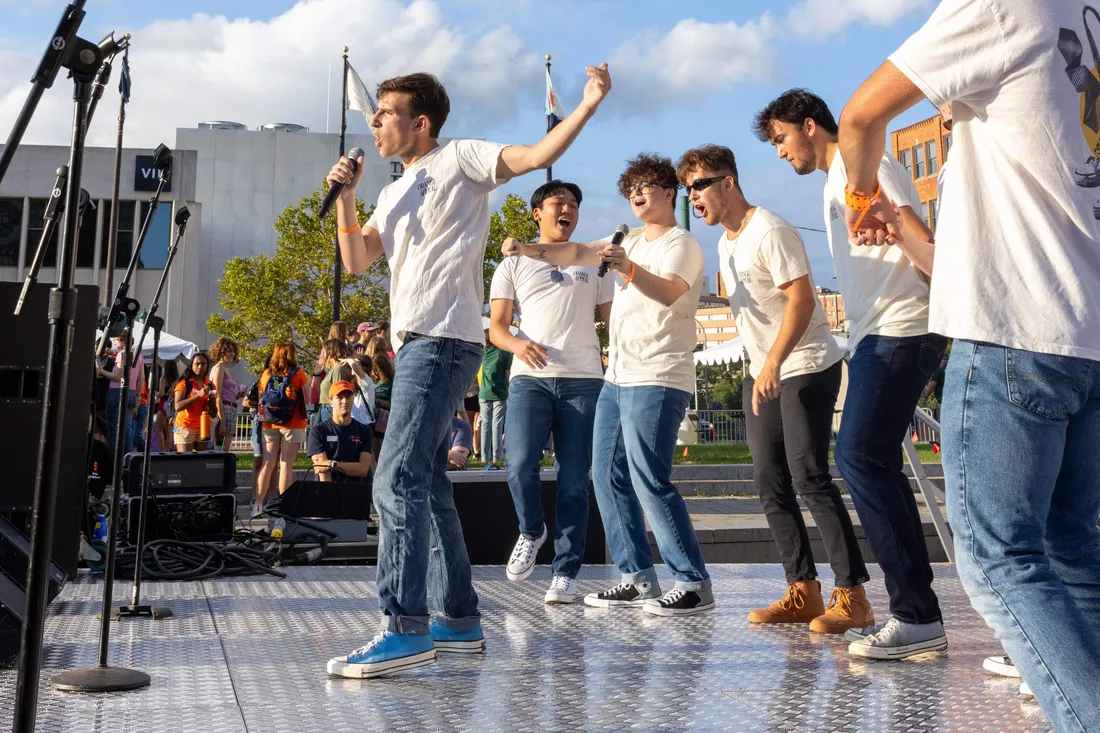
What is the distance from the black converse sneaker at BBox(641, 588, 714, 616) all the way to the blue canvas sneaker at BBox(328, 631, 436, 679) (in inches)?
62.4

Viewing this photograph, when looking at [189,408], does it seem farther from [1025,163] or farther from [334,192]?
[1025,163]

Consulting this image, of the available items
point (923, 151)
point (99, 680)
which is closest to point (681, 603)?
point (99, 680)

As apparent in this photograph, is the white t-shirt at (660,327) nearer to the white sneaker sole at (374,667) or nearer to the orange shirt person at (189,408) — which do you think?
the white sneaker sole at (374,667)

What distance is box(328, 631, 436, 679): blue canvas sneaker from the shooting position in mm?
3500

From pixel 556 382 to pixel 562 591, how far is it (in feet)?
3.44

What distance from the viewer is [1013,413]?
198 cm

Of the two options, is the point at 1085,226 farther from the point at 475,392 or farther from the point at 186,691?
the point at 475,392

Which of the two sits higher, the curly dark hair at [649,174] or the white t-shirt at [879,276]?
the curly dark hair at [649,174]

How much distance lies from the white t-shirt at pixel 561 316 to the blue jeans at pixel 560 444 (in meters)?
0.07

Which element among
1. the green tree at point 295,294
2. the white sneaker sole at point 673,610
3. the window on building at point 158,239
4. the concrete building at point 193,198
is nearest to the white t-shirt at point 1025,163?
the white sneaker sole at point 673,610

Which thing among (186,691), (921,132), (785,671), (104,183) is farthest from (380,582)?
(921,132)

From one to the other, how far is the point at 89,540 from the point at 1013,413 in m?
5.69

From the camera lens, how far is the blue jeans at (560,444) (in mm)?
5504

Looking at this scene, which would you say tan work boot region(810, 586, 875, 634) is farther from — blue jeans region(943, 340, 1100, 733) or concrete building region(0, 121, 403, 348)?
concrete building region(0, 121, 403, 348)
